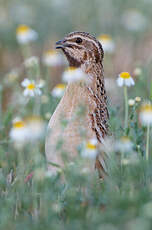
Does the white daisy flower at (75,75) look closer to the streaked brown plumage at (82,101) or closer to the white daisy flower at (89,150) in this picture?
the streaked brown plumage at (82,101)

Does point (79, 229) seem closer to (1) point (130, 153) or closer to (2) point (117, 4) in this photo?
(1) point (130, 153)

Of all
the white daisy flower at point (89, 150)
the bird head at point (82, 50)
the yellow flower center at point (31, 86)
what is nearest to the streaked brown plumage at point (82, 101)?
the bird head at point (82, 50)

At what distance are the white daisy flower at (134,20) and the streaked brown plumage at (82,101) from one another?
4.95 metres

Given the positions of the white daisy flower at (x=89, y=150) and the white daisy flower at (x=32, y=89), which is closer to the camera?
the white daisy flower at (x=89, y=150)

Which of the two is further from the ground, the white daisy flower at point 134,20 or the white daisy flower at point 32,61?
the white daisy flower at point 134,20

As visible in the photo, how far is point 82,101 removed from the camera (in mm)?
4684

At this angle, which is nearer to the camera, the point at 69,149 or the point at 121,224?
the point at 121,224

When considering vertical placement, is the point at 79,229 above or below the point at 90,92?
below

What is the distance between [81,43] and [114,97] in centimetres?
236

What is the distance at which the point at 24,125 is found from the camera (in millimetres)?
3777

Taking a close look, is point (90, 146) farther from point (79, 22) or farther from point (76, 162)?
point (79, 22)

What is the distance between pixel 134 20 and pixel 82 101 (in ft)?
18.2

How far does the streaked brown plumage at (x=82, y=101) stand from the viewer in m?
4.55

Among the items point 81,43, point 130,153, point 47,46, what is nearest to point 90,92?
point 81,43
